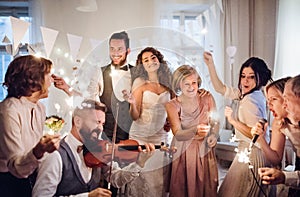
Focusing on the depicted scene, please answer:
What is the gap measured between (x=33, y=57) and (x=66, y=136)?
1.25 feet

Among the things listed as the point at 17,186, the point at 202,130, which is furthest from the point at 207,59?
the point at 17,186

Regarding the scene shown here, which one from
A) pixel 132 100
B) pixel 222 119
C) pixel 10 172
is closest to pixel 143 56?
pixel 132 100

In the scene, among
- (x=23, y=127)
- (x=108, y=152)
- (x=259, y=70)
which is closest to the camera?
(x=23, y=127)

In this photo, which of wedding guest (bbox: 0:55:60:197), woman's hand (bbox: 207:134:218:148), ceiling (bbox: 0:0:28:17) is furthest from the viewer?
woman's hand (bbox: 207:134:218:148)

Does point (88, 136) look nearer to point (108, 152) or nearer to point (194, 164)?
point (108, 152)

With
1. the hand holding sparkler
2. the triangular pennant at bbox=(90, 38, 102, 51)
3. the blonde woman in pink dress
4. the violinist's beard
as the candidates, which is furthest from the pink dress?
the triangular pennant at bbox=(90, 38, 102, 51)

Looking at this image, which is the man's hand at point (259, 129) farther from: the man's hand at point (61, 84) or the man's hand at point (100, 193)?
the man's hand at point (61, 84)

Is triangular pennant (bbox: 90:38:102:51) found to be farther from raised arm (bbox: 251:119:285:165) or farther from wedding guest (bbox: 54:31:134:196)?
raised arm (bbox: 251:119:285:165)

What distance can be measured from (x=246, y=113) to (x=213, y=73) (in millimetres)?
250

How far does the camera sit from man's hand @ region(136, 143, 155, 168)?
1.77 meters

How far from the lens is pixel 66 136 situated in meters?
1.69

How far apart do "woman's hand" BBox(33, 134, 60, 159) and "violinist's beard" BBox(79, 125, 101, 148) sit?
110 millimetres

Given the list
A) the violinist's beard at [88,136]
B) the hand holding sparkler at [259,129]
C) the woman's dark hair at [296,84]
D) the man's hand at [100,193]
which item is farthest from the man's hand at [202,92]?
the man's hand at [100,193]

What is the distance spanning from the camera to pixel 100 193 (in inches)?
68.0
